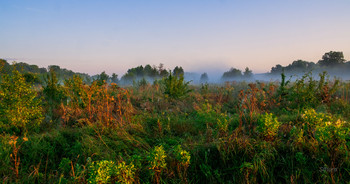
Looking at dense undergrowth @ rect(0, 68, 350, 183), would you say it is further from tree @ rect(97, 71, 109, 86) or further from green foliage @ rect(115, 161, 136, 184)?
tree @ rect(97, 71, 109, 86)

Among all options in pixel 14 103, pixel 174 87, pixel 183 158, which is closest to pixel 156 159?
pixel 183 158

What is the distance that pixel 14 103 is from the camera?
375 centimetres

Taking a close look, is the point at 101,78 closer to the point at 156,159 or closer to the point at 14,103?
the point at 14,103

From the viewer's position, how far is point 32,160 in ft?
9.59

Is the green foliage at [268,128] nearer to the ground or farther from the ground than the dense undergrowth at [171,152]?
farther from the ground

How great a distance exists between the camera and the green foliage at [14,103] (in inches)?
147

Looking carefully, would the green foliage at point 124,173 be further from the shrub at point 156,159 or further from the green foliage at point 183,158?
the green foliage at point 183,158

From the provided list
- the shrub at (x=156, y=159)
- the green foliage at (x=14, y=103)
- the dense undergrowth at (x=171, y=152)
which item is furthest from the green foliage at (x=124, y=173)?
the green foliage at (x=14, y=103)

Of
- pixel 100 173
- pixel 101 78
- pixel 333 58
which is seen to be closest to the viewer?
pixel 100 173

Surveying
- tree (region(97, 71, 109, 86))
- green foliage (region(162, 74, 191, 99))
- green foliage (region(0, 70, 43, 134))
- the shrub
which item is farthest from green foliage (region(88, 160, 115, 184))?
green foliage (region(162, 74, 191, 99))

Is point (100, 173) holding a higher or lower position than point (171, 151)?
higher

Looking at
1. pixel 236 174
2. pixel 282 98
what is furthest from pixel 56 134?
A: pixel 282 98

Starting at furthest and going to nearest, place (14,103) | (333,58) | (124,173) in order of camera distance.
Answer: (333,58) → (14,103) → (124,173)

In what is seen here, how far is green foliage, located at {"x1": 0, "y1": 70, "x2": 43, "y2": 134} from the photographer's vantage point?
3.73 metres
